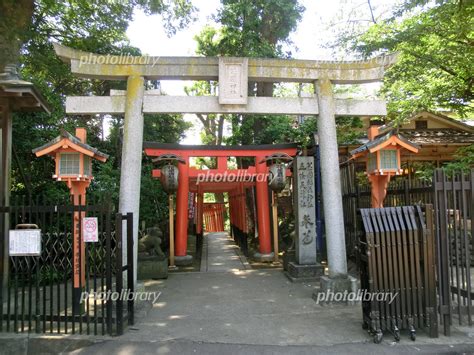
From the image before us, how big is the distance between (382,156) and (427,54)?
19.3 feet

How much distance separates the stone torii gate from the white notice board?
5.23ft

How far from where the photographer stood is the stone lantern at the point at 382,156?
7301mm

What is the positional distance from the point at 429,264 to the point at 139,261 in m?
7.28

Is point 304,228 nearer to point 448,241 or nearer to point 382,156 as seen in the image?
point 382,156

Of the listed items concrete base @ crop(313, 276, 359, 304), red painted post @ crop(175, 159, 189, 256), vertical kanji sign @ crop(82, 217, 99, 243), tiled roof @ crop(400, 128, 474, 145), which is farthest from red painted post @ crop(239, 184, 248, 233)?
vertical kanji sign @ crop(82, 217, 99, 243)

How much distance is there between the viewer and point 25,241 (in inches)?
219

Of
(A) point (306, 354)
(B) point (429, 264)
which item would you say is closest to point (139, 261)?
(A) point (306, 354)

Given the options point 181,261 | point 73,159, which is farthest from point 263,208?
point 73,159

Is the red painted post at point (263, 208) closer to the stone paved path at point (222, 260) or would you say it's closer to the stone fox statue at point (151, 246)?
the stone paved path at point (222, 260)

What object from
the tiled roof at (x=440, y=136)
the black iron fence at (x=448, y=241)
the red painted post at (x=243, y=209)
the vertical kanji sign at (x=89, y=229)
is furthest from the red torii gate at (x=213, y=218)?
the black iron fence at (x=448, y=241)

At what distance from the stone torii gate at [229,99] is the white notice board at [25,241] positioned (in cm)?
159

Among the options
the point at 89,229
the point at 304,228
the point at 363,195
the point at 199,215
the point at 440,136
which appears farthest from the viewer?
the point at 199,215

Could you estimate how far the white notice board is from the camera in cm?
553

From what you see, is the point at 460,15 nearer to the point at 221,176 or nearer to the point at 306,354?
the point at 221,176
